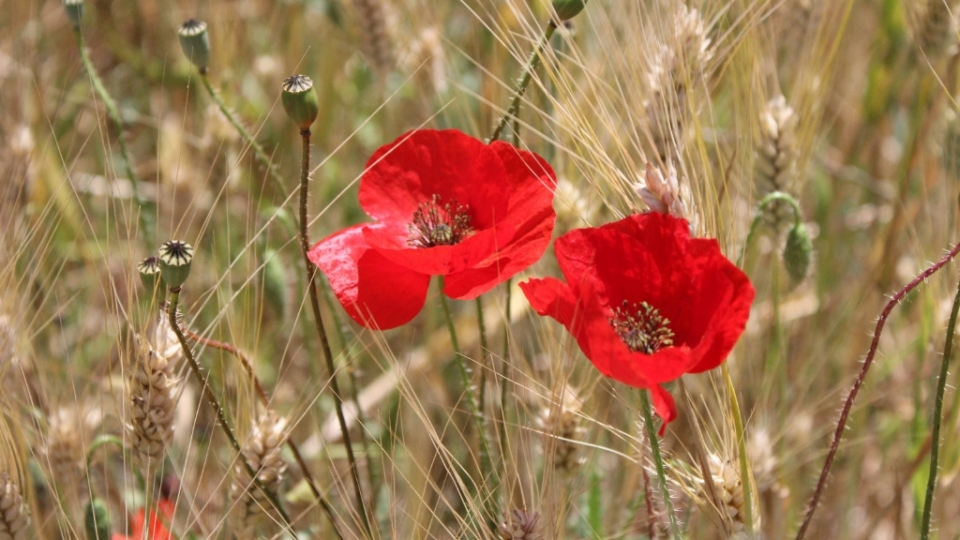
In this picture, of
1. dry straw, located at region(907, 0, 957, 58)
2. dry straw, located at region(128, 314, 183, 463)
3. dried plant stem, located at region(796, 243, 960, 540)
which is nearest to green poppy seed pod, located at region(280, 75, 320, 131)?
dry straw, located at region(128, 314, 183, 463)

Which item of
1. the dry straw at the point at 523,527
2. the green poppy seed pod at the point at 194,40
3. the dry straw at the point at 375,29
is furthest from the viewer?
the dry straw at the point at 375,29

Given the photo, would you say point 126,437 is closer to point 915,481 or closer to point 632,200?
point 632,200

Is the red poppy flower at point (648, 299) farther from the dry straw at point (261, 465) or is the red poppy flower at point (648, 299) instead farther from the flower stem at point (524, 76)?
the dry straw at point (261, 465)

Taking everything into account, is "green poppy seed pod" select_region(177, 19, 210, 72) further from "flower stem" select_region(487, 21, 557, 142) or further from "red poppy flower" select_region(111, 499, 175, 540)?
"red poppy flower" select_region(111, 499, 175, 540)

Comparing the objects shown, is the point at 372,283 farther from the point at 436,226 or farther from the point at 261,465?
the point at 261,465

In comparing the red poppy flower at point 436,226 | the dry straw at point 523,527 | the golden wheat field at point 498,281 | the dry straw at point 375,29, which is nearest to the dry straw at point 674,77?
the golden wheat field at point 498,281

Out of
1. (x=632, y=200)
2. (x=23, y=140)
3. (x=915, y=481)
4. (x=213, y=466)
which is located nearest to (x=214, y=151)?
(x=23, y=140)
